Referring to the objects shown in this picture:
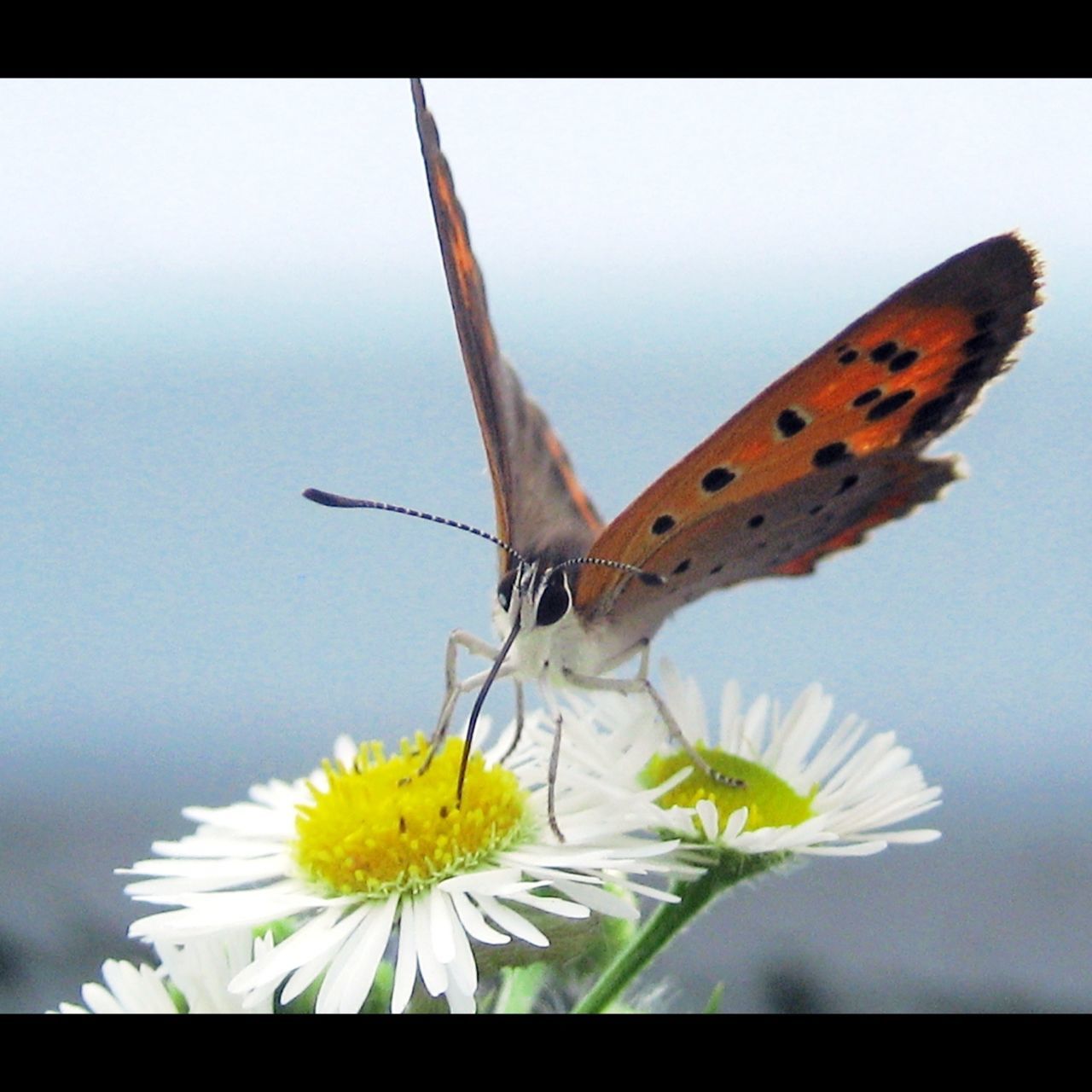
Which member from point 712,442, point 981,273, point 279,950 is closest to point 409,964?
point 279,950

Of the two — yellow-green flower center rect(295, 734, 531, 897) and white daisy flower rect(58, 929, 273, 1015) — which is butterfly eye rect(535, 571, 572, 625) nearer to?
yellow-green flower center rect(295, 734, 531, 897)

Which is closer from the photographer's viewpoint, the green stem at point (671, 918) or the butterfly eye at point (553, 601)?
the green stem at point (671, 918)

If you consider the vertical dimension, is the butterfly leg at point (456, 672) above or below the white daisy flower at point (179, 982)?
above

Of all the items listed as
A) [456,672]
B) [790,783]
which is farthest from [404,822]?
[790,783]

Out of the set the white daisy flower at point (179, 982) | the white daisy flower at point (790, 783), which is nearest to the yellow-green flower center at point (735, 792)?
the white daisy flower at point (790, 783)

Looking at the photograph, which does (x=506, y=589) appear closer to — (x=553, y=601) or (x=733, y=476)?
(x=553, y=601)

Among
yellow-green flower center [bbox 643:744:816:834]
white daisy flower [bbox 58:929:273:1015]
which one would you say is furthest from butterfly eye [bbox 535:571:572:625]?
white daisy flower [bbox 58:929:273:1015]

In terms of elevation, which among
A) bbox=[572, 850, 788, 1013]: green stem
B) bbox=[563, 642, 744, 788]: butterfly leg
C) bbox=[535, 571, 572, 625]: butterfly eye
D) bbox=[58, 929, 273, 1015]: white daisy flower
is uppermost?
bbox=[535, 571, 572, 625]: butterfly eye

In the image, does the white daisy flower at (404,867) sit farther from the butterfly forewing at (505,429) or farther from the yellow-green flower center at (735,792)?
the butterfly forewing at (505,429)
